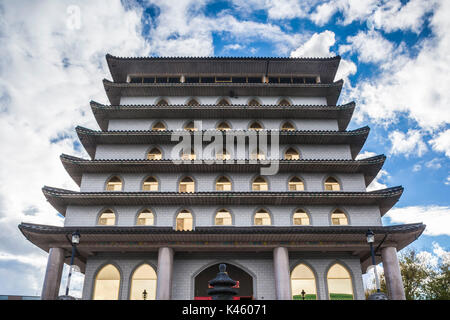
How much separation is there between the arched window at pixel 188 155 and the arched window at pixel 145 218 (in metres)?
4.50

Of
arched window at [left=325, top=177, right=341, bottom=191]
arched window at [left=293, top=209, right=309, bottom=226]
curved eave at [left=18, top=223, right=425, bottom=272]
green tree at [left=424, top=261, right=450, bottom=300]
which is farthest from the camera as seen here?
green tree at [left=424, top=261, right=450, bottom=300]

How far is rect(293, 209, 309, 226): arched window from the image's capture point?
21000 mm

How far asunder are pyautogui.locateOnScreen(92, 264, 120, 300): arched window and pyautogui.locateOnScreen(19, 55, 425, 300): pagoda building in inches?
2.3

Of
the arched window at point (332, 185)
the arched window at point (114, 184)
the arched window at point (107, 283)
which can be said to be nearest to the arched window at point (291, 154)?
the arched window at point (332, 185)

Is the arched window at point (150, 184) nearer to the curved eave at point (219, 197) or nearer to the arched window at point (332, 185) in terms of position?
the curved eave at point (219, 197)

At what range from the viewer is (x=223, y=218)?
21.0 meters

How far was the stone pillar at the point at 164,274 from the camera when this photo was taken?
17.2m

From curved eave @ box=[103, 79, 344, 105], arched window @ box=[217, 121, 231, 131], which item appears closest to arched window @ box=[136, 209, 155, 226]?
arched window @ box=[217, 121, 231, 131]

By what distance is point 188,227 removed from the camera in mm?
20719

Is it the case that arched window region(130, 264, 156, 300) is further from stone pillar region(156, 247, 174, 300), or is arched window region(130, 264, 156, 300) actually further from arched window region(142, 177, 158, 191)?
arched window region(142, 177, 158, 191)

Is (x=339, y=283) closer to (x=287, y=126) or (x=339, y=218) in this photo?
(x=339, y=218)
